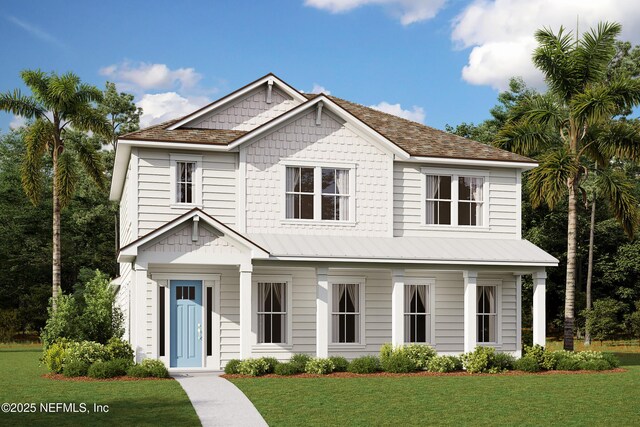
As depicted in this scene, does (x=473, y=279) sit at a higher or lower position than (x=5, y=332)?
higher

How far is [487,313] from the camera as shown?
1065 inches

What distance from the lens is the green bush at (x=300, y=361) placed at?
898 inches

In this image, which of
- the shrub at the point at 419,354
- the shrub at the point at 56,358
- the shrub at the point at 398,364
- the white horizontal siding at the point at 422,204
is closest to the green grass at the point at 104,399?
the shrub at the point at 56,358

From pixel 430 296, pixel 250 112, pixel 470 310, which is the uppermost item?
pixel 250 112

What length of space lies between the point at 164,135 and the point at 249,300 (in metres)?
5.72

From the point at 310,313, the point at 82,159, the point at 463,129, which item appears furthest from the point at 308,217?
the point at 463,129

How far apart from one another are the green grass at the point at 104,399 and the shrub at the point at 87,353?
0.95 metres

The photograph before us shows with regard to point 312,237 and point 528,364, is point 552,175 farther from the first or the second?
point 312,237

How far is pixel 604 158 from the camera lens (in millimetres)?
29500

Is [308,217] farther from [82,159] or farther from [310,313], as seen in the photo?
[82,159]

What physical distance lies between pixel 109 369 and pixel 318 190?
28.0 feet

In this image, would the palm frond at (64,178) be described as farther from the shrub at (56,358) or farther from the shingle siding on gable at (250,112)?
the shrub at (56,358)

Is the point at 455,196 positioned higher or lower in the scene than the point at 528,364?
higher

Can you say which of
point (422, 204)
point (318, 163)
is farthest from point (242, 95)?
point (422, 204)
